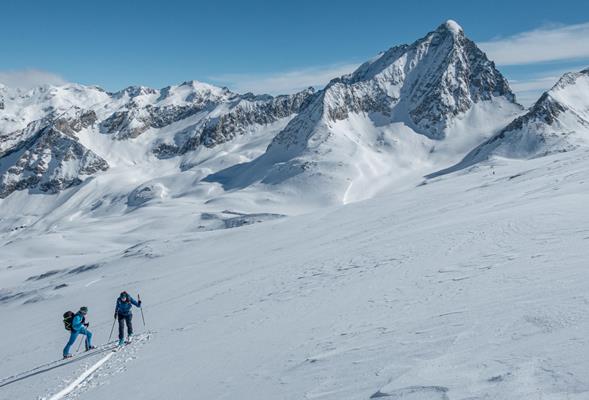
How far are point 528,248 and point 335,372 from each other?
9971 mm

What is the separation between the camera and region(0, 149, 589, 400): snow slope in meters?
7.21

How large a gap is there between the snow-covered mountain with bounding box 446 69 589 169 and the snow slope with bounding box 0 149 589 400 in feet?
399

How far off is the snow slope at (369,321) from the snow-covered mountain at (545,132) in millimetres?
121466

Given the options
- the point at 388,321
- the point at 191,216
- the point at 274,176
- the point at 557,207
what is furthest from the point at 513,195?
the point at 274,176

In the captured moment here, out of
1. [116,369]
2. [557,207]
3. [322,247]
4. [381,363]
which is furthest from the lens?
[322,247]

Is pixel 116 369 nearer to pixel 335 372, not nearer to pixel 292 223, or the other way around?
pixel 335 372

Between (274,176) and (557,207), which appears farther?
(274,176)

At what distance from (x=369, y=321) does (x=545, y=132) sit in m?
156

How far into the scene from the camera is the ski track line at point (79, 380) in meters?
10.7

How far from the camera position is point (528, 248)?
50.4ft

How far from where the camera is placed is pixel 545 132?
14612 centimetres

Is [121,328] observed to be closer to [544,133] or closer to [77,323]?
[77,323]

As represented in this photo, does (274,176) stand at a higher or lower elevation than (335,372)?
higher

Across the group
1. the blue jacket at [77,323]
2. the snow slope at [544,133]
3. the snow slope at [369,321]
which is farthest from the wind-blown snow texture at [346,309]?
the snow slope at [544,133]
